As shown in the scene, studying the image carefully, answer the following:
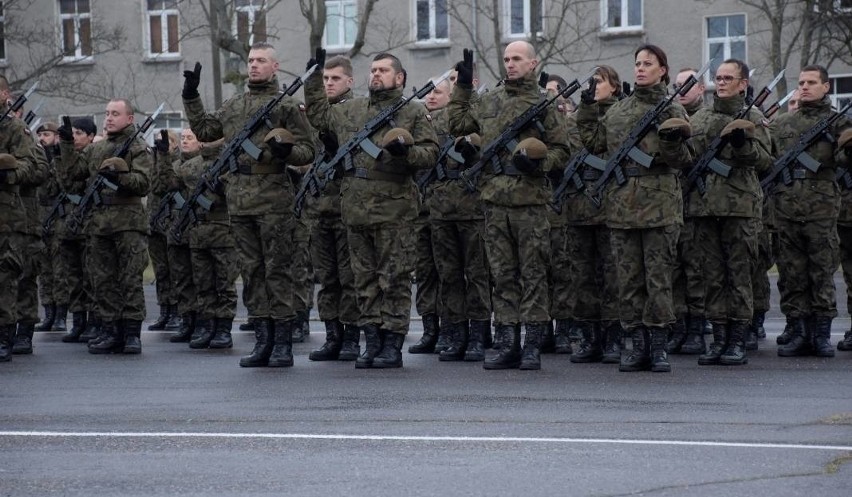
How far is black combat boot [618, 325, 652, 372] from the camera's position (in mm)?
11797

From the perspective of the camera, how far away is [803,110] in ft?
43.3

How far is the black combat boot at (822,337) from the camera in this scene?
510 inches

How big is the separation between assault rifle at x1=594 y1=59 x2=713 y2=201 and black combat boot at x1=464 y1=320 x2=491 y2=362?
1.68 meters

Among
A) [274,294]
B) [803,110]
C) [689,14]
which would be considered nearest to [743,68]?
[803,110]

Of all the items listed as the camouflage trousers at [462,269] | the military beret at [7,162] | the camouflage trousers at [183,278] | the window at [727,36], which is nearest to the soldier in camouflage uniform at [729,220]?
the camouflage trousers at [462,269]

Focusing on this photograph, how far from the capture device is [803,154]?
13.0 metres

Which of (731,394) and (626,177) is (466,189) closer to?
(626,177)

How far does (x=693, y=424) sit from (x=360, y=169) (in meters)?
3.88

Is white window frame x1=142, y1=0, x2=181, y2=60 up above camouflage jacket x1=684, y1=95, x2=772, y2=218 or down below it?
above

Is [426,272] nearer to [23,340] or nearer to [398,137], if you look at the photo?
[398,137]

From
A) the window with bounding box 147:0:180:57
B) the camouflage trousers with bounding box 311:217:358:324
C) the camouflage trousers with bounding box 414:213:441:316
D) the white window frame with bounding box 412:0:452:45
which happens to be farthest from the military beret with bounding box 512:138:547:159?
the window with bounding box 147:0:180:57

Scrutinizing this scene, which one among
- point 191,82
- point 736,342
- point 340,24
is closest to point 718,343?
point 736,342

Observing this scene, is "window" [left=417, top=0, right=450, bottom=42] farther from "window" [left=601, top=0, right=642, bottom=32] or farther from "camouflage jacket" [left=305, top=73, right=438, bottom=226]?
"camouflage jacket" [left=305, top=73, right=438, bottom=226]

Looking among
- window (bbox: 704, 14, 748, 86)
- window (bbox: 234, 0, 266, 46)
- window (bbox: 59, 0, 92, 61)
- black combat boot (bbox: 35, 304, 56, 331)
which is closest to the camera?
black combat boot (bbox: 35, 304, 56, 331)
